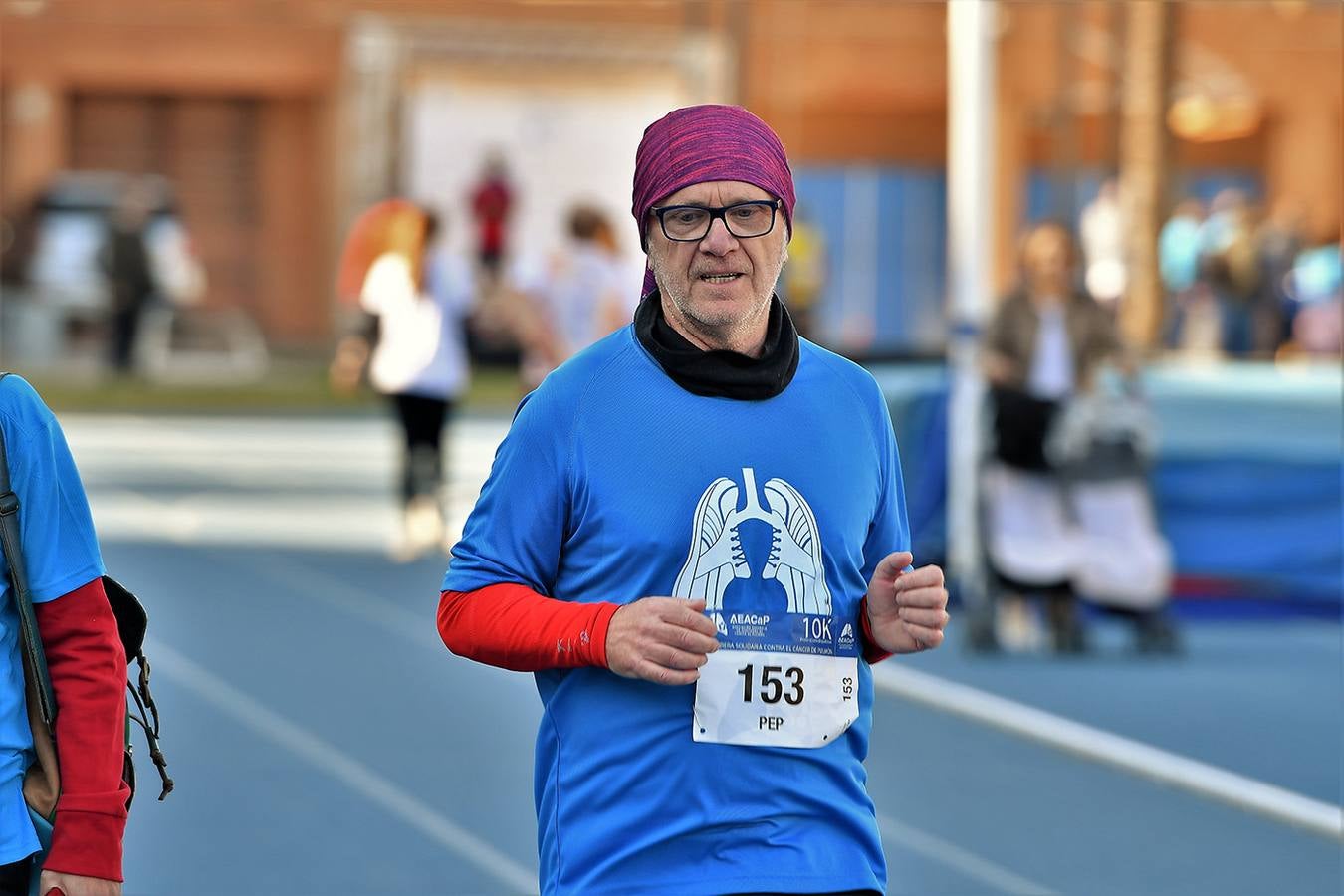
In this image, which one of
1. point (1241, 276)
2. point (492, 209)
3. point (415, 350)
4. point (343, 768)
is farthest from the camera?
point (492, 209)

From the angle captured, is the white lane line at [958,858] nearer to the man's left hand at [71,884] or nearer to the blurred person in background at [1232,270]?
the man's left hand at [71,884]

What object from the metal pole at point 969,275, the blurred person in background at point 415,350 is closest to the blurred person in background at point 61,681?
the metal pole at point 969,275

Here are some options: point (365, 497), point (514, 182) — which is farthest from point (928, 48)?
point (365, 497)

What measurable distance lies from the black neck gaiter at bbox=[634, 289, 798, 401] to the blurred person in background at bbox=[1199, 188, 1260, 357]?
85.3 ft

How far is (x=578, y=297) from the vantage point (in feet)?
48.2

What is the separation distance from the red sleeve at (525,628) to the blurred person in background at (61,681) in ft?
1.60

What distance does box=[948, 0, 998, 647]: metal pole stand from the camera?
11.1m

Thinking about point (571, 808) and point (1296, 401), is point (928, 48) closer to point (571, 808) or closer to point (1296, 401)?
point (1296, 401)

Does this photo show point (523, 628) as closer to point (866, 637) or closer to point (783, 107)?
point (866, 637)

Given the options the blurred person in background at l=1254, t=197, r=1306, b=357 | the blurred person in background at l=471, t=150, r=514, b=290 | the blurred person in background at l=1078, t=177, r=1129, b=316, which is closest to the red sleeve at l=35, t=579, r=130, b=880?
the blurred person in background at l=1078, t=177, r=1129, b=316

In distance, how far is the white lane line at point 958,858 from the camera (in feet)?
21.5

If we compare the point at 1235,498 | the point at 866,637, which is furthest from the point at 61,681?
the point at 1235,498

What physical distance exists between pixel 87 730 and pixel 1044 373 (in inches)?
332

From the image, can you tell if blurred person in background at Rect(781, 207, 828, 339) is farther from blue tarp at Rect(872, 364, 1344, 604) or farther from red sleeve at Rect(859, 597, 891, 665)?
red sleeve at Rect(859, 597, 891, 665)
